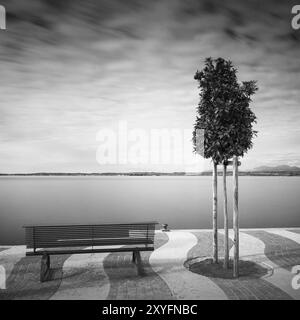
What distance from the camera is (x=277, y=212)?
1189 inches

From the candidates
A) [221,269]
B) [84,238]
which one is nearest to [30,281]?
[84,238]

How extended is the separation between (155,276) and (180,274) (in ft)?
2.18

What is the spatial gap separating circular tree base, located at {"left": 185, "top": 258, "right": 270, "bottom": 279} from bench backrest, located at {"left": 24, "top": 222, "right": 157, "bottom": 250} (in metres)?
1.53

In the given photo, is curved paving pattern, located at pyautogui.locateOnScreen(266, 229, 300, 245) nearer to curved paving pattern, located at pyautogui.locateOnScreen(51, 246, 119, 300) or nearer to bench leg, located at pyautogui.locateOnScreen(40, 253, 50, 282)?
curved paving pattern, located at pyautogui.locateOnScreen(51, 246, 119, 300)

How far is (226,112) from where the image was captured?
7371mm

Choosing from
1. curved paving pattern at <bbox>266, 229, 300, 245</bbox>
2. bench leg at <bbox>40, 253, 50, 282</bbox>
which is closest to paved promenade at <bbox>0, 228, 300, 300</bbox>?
bench leg at <bbox>40, 253, 50, 282</bbox>

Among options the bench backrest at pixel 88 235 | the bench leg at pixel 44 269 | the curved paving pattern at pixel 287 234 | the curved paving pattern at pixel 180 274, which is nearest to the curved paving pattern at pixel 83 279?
the bench leg at pixel 44 269

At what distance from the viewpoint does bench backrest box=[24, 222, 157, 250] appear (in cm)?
737

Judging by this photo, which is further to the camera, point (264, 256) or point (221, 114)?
A: point (264, 256)

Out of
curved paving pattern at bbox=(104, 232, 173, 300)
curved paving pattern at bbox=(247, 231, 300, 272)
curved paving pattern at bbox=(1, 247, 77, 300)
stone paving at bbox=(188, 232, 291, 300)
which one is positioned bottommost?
curved paving pattern at bbox=(1, 247, 77, 300)

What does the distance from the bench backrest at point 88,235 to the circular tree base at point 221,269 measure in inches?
60.3

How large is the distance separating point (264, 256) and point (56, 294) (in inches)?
248
